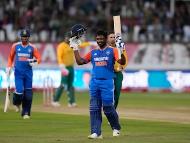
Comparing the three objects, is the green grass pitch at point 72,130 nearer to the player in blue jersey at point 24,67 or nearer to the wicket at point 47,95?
the player in blue jersey at point 24,67

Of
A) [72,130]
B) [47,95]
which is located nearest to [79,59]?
[72,130]

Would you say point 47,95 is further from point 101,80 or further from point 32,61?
point 101,80

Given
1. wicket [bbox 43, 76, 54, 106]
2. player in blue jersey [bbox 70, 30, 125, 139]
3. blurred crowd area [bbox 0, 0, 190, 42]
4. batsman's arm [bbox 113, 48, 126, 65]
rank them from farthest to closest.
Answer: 1. blurred crowd area [bbox 0, 0, 190, 42]
2. wicket [bbox 43, 76, 54, 106]
3. player in blue jersey [bbox 70, 30, 125, 139]
4. batsman's arm [bbox 113, 48, 126, 65]

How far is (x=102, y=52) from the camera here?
16672mm

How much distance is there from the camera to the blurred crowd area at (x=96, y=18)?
3966cm

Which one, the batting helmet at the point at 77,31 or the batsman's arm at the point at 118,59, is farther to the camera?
the batsman's arm at the point at 118,59

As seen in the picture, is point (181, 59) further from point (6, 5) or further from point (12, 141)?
point (12, 141)

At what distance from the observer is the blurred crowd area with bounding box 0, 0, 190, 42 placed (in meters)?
39.7

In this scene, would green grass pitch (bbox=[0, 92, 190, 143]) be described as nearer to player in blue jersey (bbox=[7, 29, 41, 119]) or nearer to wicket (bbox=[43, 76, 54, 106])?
player in blue jersey (bbox=[7, 29, 41, 119])

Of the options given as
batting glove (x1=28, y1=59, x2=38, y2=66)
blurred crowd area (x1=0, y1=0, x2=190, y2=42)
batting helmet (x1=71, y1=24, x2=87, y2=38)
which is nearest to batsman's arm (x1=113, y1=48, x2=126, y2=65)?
batting helmet (x1=71, y1=24, x2=87, y2=38)

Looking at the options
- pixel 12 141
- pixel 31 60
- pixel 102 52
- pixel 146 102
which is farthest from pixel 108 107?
pixel 146 102

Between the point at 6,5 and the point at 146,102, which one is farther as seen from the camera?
the point at 6,5

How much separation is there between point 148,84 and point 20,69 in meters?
15.4

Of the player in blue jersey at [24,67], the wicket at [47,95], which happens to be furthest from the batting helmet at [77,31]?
the wicket at [47,95]
